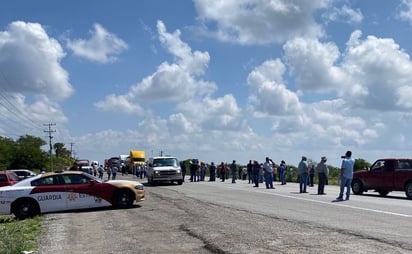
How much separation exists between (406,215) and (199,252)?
764 cm

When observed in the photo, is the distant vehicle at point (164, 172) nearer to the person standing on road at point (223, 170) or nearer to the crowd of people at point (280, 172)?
→ the crowd of people at point (280, 172)

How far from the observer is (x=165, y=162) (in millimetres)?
36344

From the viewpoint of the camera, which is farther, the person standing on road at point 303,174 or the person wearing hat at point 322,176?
the person standing on road at point 303,174

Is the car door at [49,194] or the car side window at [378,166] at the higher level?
the car side window at [378,166]

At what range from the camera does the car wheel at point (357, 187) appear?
2486 cm

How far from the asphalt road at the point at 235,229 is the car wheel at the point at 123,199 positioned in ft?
1.71

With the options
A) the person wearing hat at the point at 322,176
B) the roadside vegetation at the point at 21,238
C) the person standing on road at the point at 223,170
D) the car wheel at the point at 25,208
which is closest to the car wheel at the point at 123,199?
the car wheel at the point at 25,208

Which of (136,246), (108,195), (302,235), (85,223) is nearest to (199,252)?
(136,246)

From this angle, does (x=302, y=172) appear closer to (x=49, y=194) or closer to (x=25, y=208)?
(x=49, y=194)

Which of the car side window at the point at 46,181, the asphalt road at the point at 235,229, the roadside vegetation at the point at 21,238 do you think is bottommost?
the roadside vegetation at the point at 21,238

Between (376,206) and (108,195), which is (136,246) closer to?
(108,195)

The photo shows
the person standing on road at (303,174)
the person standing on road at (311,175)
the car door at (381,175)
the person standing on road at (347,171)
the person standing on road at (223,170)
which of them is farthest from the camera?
the person standing on road at (223,170)

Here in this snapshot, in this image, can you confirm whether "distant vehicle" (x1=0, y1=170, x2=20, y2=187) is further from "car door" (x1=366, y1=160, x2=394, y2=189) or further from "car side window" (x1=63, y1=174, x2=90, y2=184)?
"car door" (x1=366, y1=160, x2=394, y2=189)

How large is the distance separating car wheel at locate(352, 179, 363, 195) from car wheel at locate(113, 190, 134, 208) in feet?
37.5
